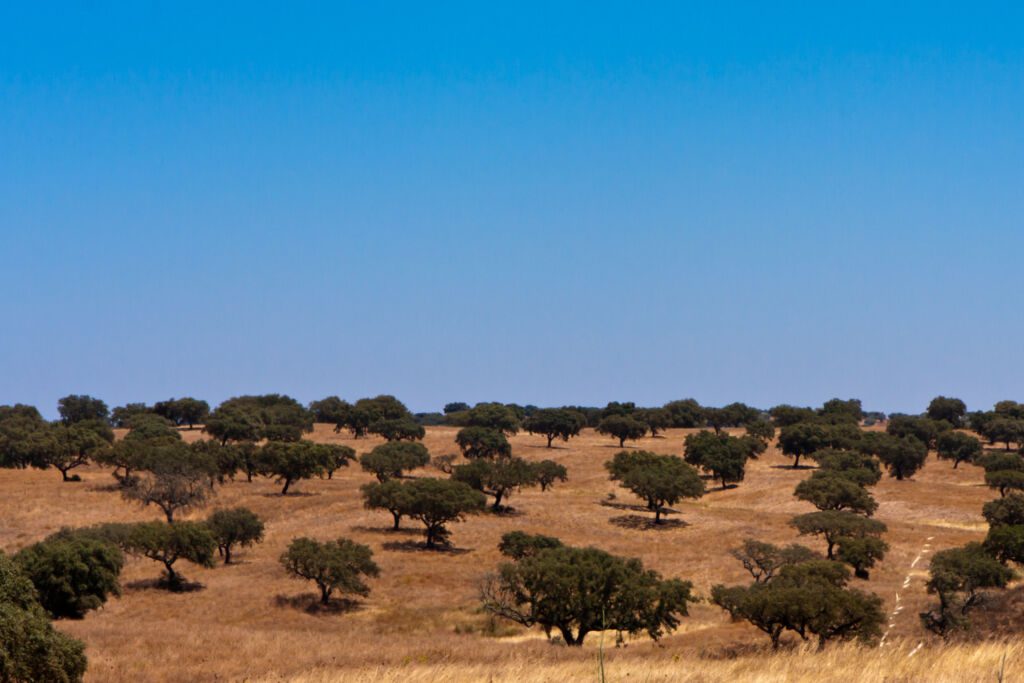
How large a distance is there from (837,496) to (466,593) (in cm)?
4881

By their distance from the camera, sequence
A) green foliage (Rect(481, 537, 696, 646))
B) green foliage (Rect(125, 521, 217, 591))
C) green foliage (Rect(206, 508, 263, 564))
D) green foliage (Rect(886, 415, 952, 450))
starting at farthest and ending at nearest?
green foliage (Rect(886, 415, 952, 450)), green foliage (Rect(206, 508, 263, 564)), green foliage (Rect(125, 521, 217, 591)), green foliage (Rect(481, 537, 696, 646))

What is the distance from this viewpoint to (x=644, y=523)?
98.9 meters

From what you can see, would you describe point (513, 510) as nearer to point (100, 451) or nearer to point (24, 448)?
point (100, 451)

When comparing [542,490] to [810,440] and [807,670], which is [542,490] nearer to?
[810,440]

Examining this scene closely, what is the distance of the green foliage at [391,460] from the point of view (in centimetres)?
11781

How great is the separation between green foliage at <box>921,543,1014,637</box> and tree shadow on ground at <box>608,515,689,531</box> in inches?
1600

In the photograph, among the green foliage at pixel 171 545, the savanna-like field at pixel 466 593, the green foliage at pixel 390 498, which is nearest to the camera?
the savanna-like field at pixel 466 593

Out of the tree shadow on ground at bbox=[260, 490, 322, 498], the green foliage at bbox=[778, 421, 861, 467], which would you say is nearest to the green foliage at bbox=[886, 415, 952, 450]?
the green foliage at bbox=[778, 421, 861, 467]

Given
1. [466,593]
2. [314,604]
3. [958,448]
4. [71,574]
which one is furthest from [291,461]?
[958,448]

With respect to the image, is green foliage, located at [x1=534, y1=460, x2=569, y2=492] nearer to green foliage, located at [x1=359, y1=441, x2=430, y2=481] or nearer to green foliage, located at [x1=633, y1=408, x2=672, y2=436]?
green foliage, located at [x1=359, y1=441, x2=430, y2=481]

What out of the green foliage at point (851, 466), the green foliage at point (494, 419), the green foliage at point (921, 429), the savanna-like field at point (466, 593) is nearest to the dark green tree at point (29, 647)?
the savanna-like field at point (466, 593)

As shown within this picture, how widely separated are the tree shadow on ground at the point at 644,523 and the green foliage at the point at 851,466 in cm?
2325

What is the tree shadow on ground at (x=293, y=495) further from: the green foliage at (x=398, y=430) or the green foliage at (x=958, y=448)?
the green foliage at (x=958, y=448)

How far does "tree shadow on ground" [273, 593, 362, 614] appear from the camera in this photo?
6381cm
